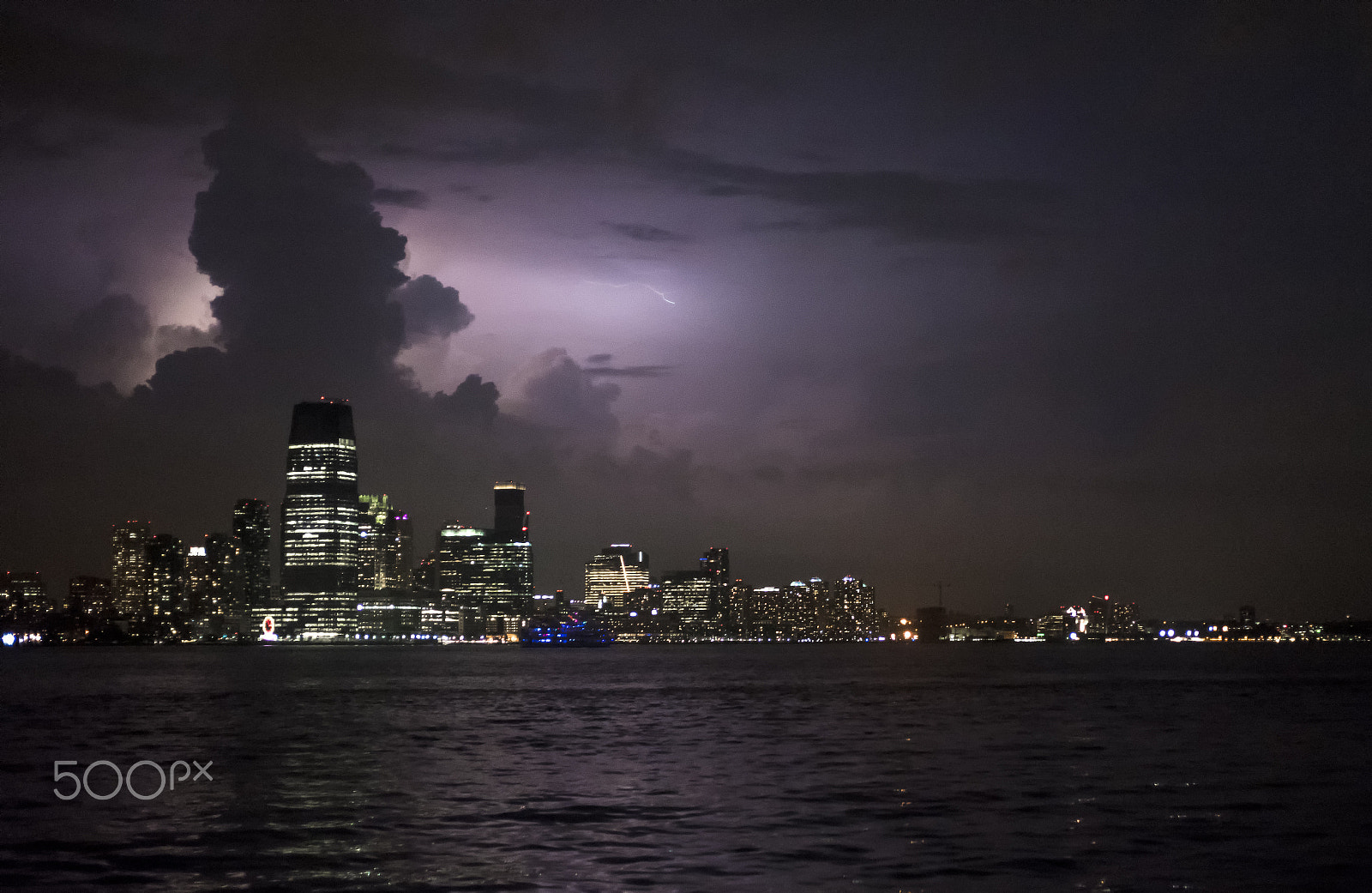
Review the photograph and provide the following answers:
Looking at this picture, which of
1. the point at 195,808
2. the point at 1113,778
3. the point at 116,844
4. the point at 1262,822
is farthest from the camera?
the point at 1113,778

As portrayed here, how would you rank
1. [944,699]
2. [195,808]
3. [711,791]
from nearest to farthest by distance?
1. [195,808]
2. [711,791]
3. [944,699]

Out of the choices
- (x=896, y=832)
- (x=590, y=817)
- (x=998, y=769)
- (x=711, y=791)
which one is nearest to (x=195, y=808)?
(x=590, y=817)

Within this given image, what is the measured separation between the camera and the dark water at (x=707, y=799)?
2781cm

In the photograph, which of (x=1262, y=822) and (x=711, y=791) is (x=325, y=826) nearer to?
(x=711, y=791)

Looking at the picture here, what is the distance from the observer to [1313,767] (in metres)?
48.0

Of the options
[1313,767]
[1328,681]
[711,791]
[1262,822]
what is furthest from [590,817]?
[1328,681]

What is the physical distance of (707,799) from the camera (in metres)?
39.3

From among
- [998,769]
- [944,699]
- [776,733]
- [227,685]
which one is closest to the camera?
[998,769]

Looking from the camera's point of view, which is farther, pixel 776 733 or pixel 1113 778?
pixel 776 733

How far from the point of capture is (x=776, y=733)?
65688 mm

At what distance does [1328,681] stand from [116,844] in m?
135

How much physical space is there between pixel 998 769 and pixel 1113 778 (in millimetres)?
4455

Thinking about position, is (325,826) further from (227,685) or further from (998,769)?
(227,685)

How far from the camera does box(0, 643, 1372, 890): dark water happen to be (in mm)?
27812
